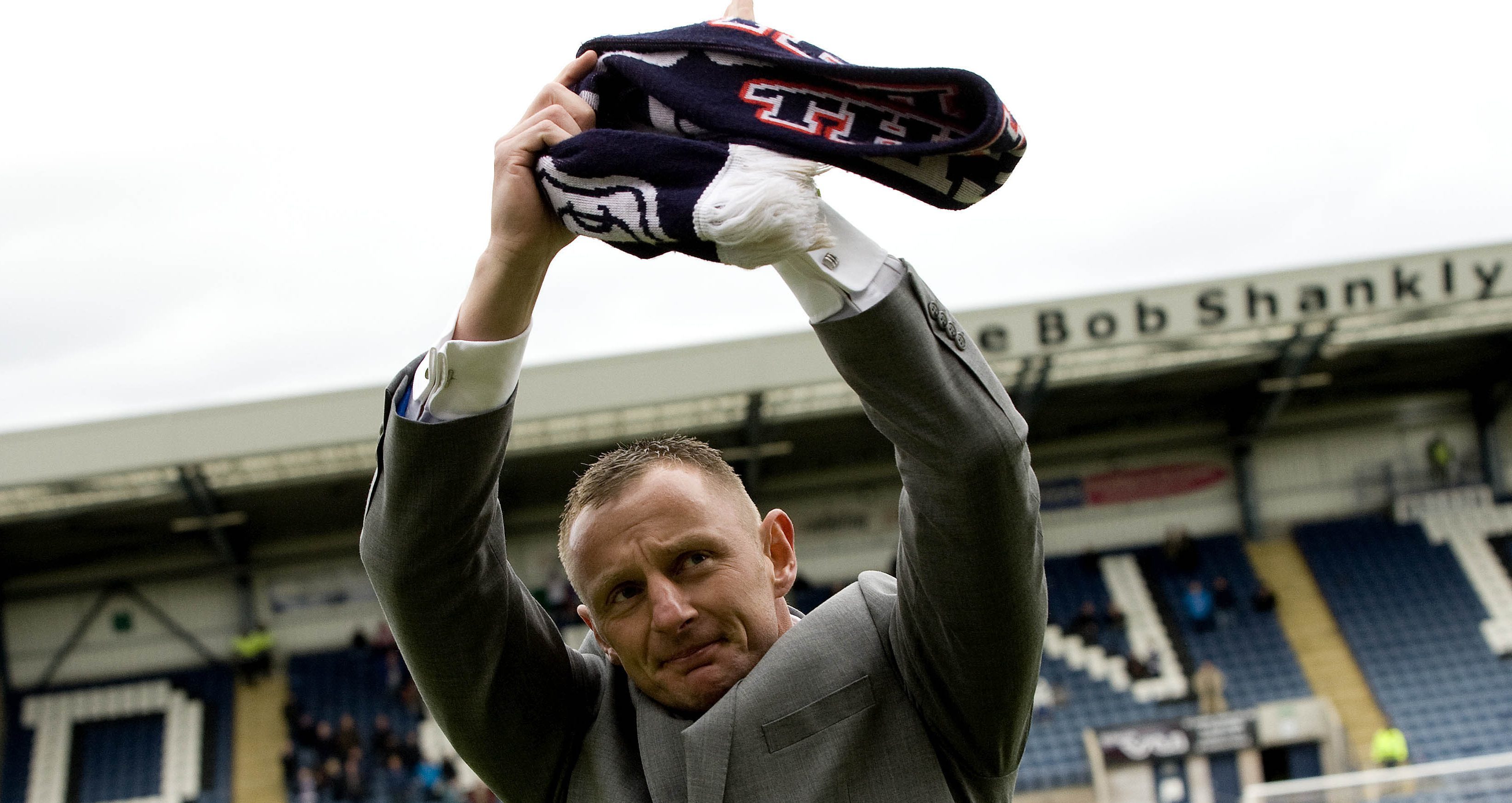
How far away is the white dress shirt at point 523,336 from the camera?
4.66 ft

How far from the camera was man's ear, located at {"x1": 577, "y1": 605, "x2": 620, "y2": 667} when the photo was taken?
185 centimetres

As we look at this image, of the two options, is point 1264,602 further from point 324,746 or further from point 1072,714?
point 324,746

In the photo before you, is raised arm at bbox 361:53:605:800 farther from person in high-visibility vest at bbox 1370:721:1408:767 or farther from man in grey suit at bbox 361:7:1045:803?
→ person in high-visibility vest at bbox 1370:721:1408:767

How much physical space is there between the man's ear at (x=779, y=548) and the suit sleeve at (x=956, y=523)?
21 cm

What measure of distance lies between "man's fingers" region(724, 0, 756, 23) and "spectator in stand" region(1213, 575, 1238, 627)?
63.1ft

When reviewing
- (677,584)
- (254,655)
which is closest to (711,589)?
(677,584)

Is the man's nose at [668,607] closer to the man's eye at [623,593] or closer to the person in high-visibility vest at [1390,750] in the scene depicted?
the man's eye at [623,593]

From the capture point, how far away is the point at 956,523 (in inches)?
59.4

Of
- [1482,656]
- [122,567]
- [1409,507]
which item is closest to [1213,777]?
[1482,656]

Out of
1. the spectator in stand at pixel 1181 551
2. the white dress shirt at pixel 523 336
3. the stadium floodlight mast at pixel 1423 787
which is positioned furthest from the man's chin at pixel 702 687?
the spectator in stand at pixel 1181 551

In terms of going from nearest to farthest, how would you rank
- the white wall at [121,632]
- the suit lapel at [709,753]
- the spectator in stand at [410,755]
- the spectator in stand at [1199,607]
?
the suit lapel at [709,753] < the spectator in stand at [410,755] < the spectator in stand at [1199,607] < the white wall at [121,632]

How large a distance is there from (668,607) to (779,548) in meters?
0.26

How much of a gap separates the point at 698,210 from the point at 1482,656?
1995 cm

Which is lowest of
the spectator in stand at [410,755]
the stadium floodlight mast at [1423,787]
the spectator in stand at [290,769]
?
the stadium floodlight mast at [1423,787]
